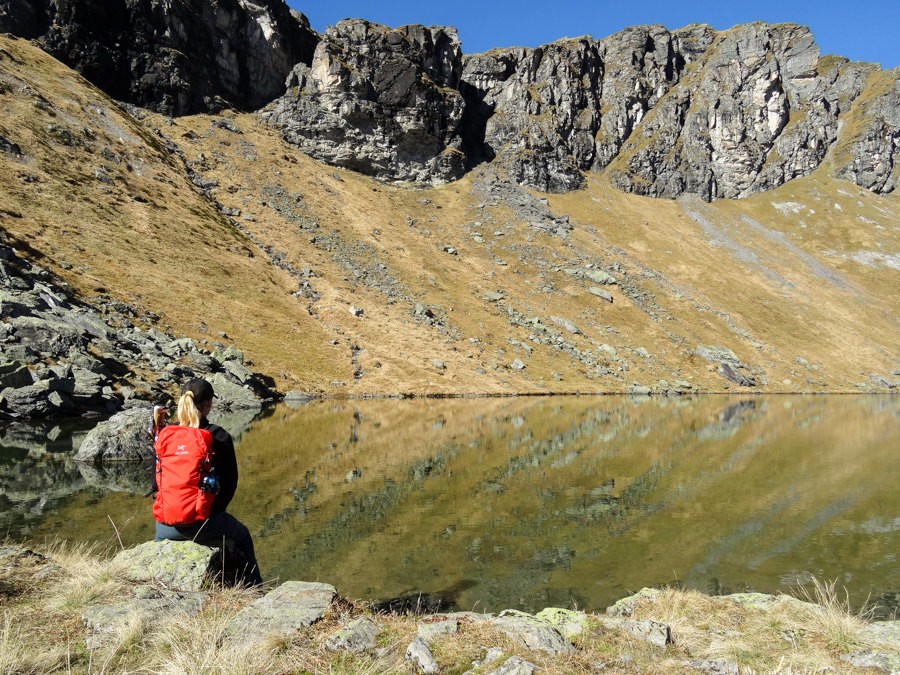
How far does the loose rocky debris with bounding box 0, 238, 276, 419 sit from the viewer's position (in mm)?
27594

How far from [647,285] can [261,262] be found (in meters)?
59.4

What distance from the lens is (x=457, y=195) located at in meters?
109

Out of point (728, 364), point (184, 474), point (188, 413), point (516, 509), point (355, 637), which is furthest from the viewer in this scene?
point (728, 364)

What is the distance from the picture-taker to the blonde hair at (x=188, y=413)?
23.6 ft

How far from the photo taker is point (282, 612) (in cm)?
611

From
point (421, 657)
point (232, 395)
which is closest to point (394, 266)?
point (232, 395)

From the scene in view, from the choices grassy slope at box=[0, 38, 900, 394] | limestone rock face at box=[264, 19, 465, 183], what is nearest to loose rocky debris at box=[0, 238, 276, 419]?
grassy slope at box=[0, 38, 900, 394]

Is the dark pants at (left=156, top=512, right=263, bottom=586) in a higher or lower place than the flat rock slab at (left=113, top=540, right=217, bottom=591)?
higher

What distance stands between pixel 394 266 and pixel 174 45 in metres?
59.8

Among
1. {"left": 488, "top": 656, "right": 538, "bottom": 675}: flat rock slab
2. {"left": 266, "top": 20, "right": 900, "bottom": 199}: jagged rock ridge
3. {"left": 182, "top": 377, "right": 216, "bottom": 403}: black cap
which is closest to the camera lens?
{"left": 488, "top": 656, "right": 538, "bottom": 675}: flat rock slab

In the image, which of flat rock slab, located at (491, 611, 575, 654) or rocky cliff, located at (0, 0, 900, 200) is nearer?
flat rock slab, located at (491, 611, 575, 654)

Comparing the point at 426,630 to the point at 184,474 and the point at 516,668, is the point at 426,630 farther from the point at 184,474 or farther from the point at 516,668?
the point at 184,474

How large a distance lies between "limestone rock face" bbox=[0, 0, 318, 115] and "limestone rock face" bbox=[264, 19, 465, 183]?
675cm

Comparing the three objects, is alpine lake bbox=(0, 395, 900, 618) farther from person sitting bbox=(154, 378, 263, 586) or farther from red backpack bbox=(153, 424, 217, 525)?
red backpack bbox=(153, 424, 217, 525)
